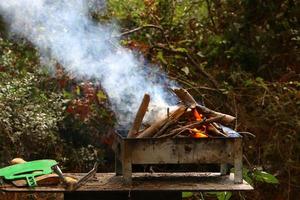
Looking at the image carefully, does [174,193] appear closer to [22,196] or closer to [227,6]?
[22,196]

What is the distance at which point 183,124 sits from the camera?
4406mm

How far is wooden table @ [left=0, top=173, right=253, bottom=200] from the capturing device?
3.94 m

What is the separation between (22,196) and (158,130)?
8.84 feet

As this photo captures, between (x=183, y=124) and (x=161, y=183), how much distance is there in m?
0.53

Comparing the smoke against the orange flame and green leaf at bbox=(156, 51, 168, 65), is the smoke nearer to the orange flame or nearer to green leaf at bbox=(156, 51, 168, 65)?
green leaf at bbox=(156, 51, 168, 65)

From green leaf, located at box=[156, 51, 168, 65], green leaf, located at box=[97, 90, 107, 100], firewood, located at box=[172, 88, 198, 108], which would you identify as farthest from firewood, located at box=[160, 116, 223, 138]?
green leaf, located at box=[156, 51, 168, 65]

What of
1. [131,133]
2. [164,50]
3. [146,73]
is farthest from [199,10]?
[131,133]

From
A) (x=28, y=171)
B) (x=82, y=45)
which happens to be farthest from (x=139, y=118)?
(x=82, y=45)

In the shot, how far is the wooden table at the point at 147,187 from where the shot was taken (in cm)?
394

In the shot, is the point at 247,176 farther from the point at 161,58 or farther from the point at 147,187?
the point at 161,58

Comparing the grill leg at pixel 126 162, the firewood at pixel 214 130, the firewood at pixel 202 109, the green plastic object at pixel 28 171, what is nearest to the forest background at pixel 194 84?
the firewood at pixel 202 109

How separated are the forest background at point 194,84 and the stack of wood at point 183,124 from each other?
1509 mm

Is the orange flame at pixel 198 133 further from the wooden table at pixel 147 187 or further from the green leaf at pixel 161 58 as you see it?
the green leaf at pixel 161 58

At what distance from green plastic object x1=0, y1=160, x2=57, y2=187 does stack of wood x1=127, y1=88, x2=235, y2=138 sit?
661 mm
